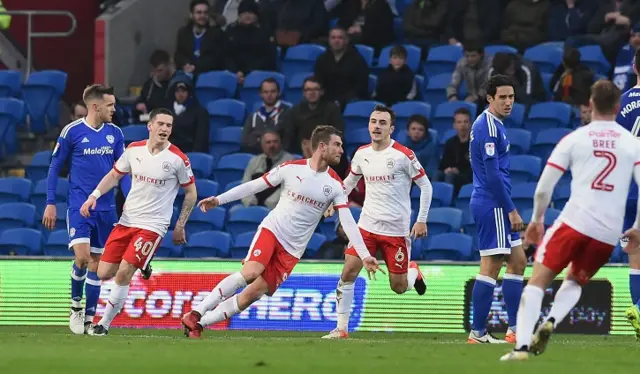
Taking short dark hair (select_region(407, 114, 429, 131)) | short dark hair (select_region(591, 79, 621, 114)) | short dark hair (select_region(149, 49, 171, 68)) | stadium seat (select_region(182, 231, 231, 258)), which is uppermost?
short dark hair (select_region(149, 49, 171, 68))

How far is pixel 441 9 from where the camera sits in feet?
76.3

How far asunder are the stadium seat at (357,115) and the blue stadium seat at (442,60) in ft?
4.72

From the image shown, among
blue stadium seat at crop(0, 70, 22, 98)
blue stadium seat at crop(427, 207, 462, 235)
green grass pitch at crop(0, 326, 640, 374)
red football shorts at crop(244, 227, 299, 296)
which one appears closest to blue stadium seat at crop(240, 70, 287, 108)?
blue stadium seat at crop(0, 70, 22, 98)

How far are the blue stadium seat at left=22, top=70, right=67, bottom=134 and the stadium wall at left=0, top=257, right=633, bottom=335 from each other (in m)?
5.70

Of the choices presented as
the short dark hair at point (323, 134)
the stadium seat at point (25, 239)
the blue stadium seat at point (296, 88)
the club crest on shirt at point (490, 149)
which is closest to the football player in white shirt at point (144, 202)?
the short dark hair at point (323, 134)

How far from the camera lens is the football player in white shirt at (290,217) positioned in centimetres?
1439

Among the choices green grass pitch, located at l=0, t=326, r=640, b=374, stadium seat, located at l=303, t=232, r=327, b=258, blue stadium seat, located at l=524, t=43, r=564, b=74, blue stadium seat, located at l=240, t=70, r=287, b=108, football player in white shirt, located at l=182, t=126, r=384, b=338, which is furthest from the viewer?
blue stadium seat, located at l=240, t=70, r=287, b=108

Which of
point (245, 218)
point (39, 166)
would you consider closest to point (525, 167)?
point (245, 218)

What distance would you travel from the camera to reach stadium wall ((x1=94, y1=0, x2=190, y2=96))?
24.4 metres

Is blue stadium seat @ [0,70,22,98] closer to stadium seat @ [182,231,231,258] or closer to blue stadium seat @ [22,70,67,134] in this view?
blue stadium seat @ [22,70,67,134]

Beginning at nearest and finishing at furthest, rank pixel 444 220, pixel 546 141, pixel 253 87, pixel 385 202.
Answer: pixel 385 202, pixel 444 220, pixel 546 141, pixel 253 87

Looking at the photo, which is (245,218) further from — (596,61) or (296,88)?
(596,61)

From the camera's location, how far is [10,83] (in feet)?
77.7

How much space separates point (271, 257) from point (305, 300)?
3.27 metres
